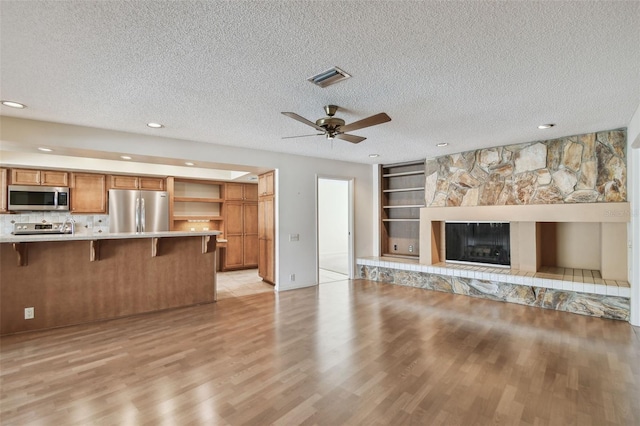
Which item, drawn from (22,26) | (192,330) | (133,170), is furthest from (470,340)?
(133,170)

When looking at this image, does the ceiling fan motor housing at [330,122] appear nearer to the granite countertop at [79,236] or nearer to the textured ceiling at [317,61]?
the textured ceiling at [317,61]

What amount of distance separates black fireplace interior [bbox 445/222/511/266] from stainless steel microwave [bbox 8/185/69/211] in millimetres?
7319

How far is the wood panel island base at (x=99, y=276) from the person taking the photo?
3553 mm

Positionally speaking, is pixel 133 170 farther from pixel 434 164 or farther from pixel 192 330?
pixel 434 164

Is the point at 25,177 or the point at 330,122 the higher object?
the point at 330,122

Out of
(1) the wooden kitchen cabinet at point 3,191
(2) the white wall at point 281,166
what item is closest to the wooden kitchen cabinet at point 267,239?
(2) the white wall at point 281,166

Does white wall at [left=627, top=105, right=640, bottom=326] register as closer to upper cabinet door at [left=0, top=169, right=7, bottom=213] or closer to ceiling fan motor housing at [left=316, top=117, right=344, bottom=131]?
ceiling fan motor housing at [left=316, top=117, right=344, bottom=131]

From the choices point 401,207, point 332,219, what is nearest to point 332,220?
point 332,219

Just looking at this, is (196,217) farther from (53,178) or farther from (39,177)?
(39,177)

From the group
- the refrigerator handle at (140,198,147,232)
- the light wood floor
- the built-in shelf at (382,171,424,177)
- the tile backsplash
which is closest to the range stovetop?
the tile backsplash

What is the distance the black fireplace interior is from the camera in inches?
206

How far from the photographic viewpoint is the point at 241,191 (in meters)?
7.89

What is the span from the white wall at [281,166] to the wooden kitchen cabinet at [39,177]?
0.23 metres

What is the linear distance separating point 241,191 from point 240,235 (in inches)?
43.8
